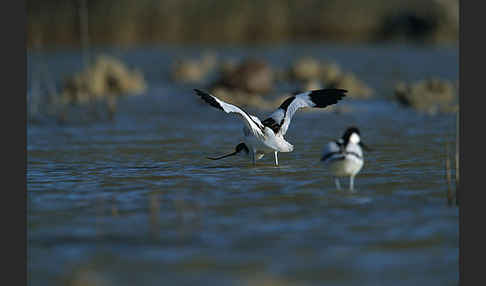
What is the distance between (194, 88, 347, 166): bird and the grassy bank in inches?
1387

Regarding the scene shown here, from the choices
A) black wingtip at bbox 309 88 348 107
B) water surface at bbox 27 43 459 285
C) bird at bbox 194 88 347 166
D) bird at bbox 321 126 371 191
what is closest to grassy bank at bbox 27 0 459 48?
water surface at bbox 27 43 459 285

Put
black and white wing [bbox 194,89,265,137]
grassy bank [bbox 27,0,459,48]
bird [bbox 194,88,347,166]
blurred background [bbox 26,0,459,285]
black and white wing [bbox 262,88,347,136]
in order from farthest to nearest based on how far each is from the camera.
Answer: grassy bank [bbox 27,0,459,48] → black and white wing [bbox 262,88,347,136] → bird [bbox 194,88,347,166] → black and white wing [bbox 194,89,265,137] → blurred background [bbox 26,0,459,285]

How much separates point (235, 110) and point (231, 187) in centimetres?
103

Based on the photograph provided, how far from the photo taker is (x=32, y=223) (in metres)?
7.83

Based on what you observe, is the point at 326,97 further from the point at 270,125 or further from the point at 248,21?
the point at 248,21

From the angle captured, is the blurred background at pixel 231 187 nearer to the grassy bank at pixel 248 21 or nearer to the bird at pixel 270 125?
the bird at pixel 270 125

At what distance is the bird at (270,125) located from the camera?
10.2 m

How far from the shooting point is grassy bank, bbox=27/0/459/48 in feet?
155

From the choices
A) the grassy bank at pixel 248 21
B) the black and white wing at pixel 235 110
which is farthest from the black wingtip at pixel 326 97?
the grassy bank at pixel 248 21

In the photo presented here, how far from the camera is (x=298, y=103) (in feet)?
36.1

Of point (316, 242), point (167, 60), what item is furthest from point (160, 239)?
point (167, 60)

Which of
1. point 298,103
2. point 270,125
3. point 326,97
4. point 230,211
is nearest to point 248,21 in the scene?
point 326,97

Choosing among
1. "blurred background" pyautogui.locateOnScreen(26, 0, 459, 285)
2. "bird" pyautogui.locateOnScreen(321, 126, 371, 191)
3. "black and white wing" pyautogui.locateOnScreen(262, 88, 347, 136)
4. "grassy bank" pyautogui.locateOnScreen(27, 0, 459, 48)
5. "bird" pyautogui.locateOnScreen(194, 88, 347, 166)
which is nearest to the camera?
"blurred background" pyautogui.locateOnScreen(26, 0, 459, 285)

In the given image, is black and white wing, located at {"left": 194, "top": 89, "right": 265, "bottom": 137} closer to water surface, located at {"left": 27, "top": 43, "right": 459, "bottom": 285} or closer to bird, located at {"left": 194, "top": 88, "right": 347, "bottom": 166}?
bird, located at {"left": 194, "top": 88, "right": 347, "bottom": 166}
